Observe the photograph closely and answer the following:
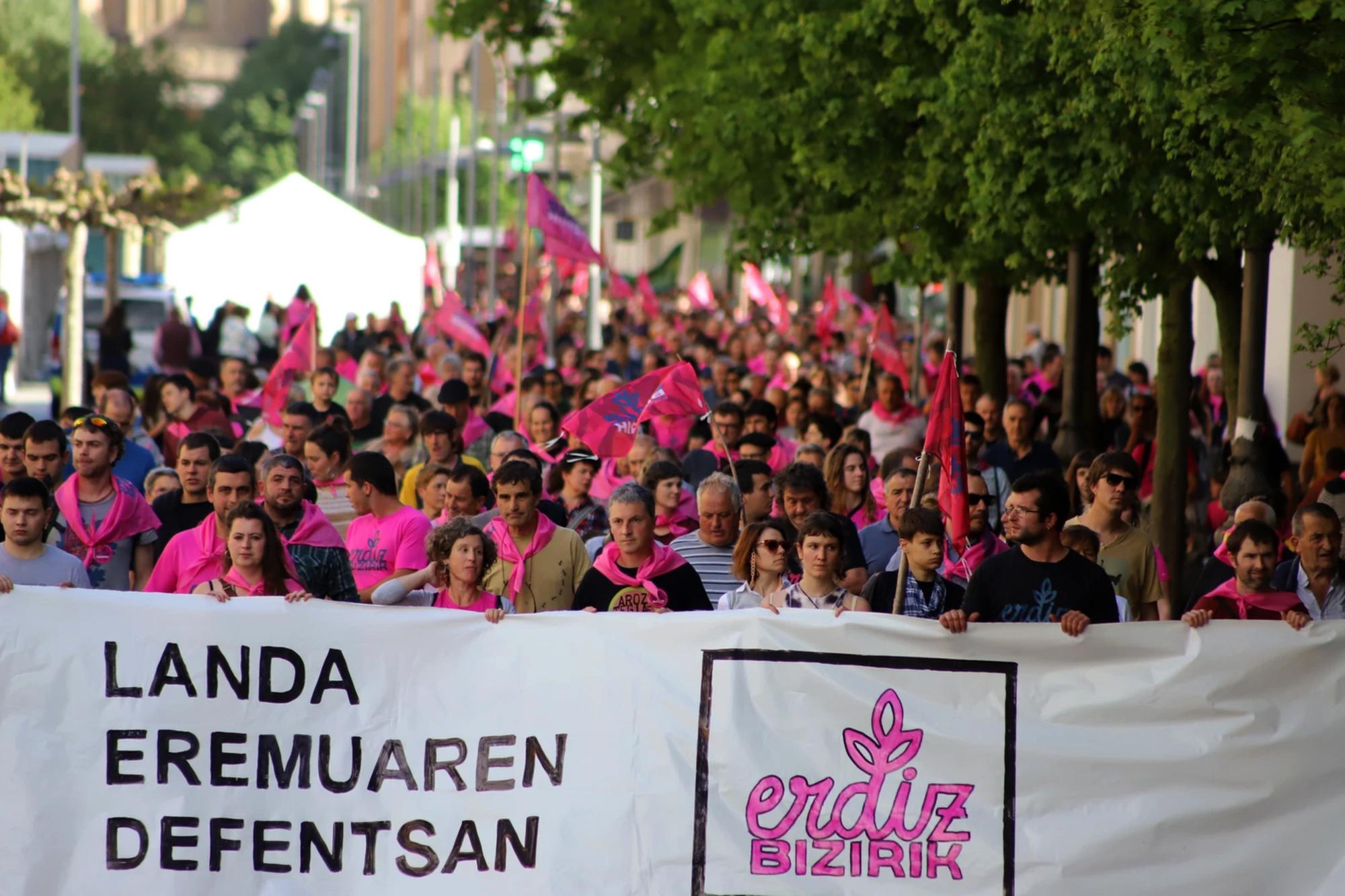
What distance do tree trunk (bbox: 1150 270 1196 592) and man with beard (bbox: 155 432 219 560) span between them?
7.01 m

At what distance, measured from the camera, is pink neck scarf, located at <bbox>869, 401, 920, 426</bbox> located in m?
15.4

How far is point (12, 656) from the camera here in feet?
24.6

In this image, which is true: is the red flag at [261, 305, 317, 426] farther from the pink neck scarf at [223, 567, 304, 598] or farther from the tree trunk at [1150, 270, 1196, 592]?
the pink neck scarf at [223, 567, 304, 598]

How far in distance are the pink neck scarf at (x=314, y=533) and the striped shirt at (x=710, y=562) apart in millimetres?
1466

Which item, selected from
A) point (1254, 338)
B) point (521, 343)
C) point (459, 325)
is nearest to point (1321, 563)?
point (1254, 338)

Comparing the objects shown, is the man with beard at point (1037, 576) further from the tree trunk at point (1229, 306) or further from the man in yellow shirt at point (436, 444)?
the tree trunk at point (1229, 306)

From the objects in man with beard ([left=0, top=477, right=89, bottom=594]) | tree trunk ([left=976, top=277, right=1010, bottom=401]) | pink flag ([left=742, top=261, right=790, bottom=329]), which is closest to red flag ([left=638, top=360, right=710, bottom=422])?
man with beard ([left=0, top=477, right=89, bottom=594])

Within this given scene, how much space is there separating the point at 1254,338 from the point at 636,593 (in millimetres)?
6995

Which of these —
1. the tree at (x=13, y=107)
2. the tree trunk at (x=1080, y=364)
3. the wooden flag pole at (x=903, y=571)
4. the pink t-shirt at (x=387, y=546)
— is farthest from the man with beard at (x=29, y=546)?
the tree at (x=13, y=107)

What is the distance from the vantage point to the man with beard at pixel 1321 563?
8695 mm

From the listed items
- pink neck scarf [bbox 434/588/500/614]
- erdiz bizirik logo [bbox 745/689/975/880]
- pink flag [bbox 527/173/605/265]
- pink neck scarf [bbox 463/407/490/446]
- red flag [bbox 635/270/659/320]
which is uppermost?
red flag [bbox 635/270/659/320]

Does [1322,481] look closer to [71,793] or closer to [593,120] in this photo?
[71,793]

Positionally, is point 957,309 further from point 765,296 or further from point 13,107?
point 13,107

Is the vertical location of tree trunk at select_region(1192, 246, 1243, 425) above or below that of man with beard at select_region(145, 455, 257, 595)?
above
